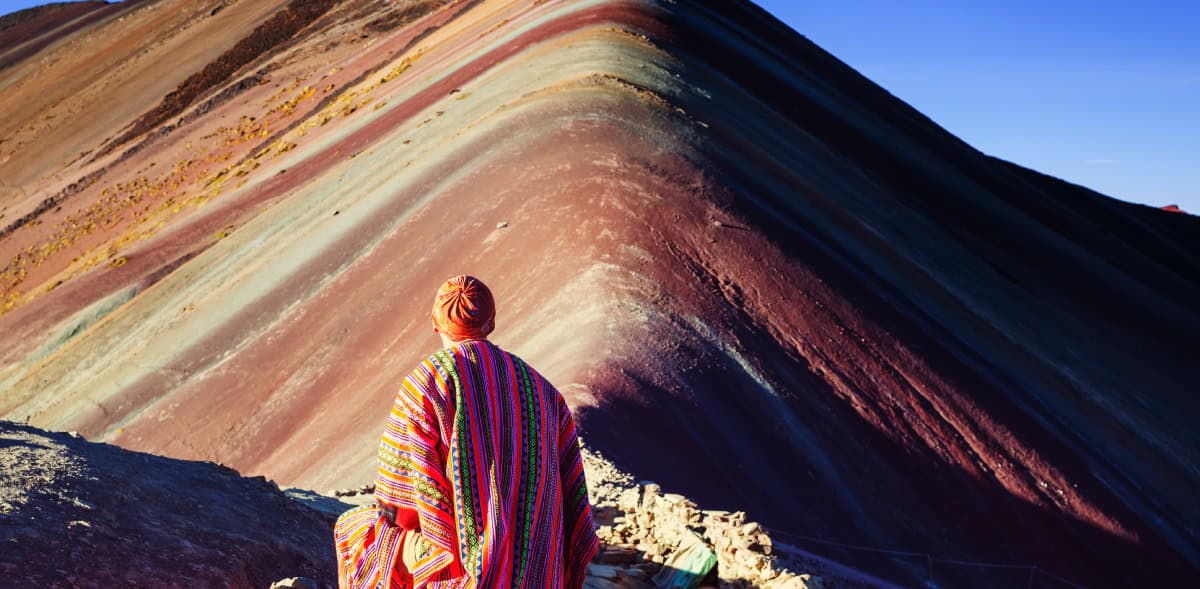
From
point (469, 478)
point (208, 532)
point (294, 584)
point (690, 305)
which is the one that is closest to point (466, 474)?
point (469, 478)

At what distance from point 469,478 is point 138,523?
1.75m

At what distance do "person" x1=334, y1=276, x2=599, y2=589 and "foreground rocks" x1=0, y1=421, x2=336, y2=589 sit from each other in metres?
1.03

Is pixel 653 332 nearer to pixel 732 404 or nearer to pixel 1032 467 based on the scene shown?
pixel 732 404

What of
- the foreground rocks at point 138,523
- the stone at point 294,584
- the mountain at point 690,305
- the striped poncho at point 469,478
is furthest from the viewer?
the mountain at point 690,305

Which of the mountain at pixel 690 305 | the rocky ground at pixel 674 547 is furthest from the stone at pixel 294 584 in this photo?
the mountain at pixel 690 305

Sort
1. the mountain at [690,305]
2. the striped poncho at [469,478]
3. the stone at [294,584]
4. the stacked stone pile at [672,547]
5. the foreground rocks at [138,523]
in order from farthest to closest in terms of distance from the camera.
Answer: the mountain at [690,305] → the stacked stone pile at [672,547] → the stone at [294,584] → the foreground rocks at [138,523] → the striped poncho at [469,478]

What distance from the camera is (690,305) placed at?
968 cm

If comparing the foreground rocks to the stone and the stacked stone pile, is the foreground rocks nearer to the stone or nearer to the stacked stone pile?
the stone

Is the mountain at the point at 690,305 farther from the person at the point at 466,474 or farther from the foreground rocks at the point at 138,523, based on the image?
the person at the point at 466,474

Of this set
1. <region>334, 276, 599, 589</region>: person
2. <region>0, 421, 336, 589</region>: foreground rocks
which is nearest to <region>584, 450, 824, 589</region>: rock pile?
<region>0, 421, 336, 589</region>: foreground rocks

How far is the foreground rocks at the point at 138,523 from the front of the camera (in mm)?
4227

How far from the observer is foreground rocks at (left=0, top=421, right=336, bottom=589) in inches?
166

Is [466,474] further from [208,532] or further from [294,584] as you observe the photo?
[208,532]

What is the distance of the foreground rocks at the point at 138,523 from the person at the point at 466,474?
1025 mm
